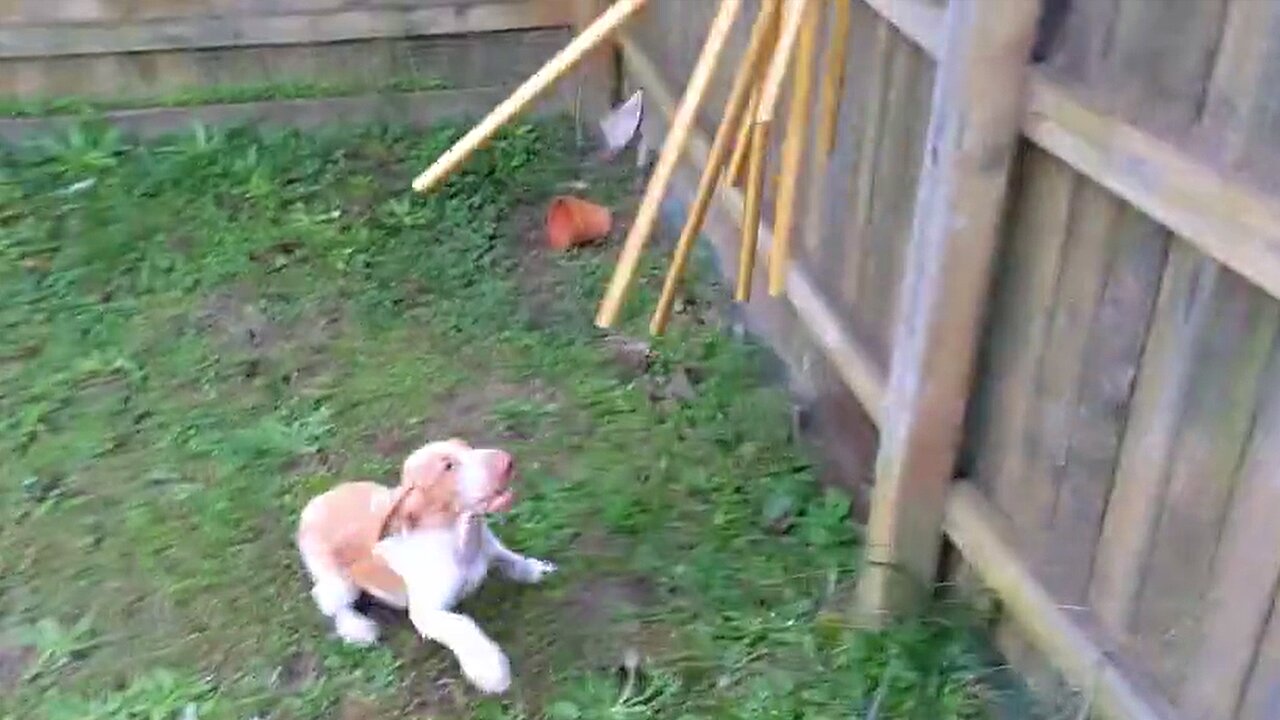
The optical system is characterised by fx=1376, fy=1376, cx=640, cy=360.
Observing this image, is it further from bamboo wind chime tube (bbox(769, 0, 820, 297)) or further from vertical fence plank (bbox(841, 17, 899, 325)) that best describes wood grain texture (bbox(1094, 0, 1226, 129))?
vertical fence plank (bbox(841, 17, 899, 325))

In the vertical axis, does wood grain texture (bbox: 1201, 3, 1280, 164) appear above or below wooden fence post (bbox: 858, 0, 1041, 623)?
above

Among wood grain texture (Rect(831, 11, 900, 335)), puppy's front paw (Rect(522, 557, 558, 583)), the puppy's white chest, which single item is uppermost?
wood grain texture (Rect(831, 11, 900, 335))

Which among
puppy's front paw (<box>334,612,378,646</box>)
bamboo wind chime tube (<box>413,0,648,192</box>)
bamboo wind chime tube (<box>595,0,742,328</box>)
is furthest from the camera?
puppy's front paw (<box>334,612,378,646</box>)

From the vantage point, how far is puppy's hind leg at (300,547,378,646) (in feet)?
7.38

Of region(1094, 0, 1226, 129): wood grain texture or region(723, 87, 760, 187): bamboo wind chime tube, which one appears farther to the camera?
region(723, 87, 760, 187): bamboo wind chime tube

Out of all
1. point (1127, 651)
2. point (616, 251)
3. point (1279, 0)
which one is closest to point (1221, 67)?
point (1279, 0)

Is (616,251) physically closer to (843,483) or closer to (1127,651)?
(843,483)

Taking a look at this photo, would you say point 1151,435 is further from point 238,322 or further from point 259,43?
Result: point 259,43

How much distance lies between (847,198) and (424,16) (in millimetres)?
2058

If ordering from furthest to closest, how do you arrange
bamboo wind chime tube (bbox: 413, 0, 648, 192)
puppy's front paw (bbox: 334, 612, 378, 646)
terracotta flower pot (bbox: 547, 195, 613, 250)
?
terracotta flower pot (bbox: 547, 195, 613, 250) → puppy's front paw (bbox: 334, 612, 378, 646) → bamboo wind chime tube (bbox: 413, 0, 648, 192)

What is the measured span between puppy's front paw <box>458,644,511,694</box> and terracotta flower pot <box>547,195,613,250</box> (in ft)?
5.54

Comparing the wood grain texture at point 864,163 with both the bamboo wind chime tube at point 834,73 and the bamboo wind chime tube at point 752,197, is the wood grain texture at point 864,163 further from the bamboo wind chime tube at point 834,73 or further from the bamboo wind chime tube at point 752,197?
the bamboo wind chime tube at point 752,197

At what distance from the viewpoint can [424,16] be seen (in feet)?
13.8

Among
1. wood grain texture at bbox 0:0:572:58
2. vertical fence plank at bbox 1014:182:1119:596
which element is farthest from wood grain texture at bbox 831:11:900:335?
wood grain texture at bbox 0:0:572:58
